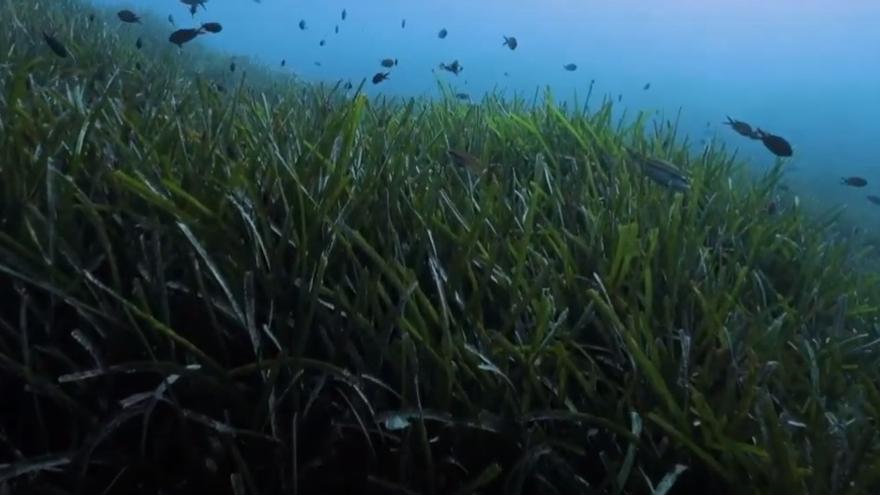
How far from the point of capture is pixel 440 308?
1.97 meters

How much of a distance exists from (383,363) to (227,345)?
0.39 meters

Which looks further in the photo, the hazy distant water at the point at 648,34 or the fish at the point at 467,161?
the hazy distant water at the point at 648,34

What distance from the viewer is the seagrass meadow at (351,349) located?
174cm

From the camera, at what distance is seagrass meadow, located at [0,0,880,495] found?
174 cm

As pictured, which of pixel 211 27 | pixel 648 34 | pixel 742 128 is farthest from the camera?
pixel 648 34

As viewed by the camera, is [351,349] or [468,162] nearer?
[351,349]

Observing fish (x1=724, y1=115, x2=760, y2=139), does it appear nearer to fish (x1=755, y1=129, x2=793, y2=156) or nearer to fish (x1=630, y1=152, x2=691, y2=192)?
fish (x1=755, y1=129, x2=793, y2=156)

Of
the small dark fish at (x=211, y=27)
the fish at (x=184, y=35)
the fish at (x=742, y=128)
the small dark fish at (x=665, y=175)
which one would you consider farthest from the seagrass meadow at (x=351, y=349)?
the small dark fish at (x=211, y=27)

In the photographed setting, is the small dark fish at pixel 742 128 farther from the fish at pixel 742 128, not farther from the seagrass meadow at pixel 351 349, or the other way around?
the seagrass meadow at pixel 351 349

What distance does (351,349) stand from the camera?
5.98ft

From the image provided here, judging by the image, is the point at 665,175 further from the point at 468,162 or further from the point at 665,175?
the point at 468,162

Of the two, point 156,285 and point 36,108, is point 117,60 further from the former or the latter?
point 156,285

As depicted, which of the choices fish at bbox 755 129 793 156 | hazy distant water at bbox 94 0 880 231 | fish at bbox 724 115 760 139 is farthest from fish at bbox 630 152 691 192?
hazy distant water at bbox 94 0 880 231

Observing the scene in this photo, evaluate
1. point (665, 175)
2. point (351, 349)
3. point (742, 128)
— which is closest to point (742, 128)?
point (742, 128)
